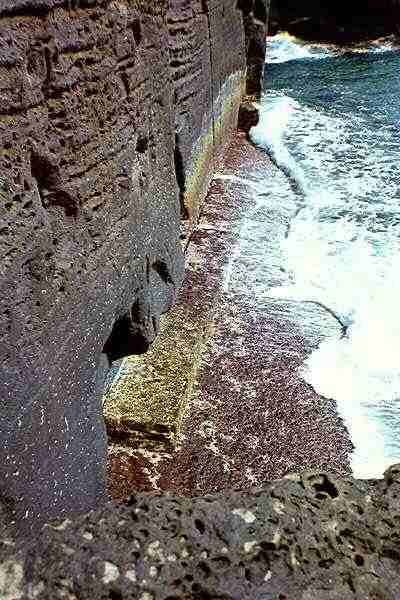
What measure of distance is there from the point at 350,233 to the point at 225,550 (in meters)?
3.98

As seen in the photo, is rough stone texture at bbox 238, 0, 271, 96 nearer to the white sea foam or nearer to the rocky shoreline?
the rocky shoreline

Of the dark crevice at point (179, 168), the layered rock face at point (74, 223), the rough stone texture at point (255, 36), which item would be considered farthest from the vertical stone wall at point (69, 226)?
the rough stone texture at point (255, 36)

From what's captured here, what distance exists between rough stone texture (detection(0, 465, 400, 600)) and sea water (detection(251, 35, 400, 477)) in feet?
4.41

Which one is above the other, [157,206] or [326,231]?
[157,206]

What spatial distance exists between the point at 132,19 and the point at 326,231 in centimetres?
314

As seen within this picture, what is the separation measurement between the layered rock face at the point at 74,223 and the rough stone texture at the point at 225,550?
26 centimetres

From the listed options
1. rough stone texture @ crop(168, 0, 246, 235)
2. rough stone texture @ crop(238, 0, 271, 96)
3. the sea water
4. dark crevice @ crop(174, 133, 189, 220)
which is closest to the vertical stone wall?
the sea water

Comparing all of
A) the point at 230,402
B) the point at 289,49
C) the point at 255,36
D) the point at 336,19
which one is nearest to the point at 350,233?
the point at 230,402

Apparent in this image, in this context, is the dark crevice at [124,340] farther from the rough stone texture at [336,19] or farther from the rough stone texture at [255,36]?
the rough stone texture at [336,19]

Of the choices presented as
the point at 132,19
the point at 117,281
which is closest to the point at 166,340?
the point at 117,281

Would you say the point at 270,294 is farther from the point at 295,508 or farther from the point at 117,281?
the point at 295,508

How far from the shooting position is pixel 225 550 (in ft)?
3.99

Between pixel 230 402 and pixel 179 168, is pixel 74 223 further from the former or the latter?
pixel 179 168

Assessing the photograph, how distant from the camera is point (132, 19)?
2.08 meters
